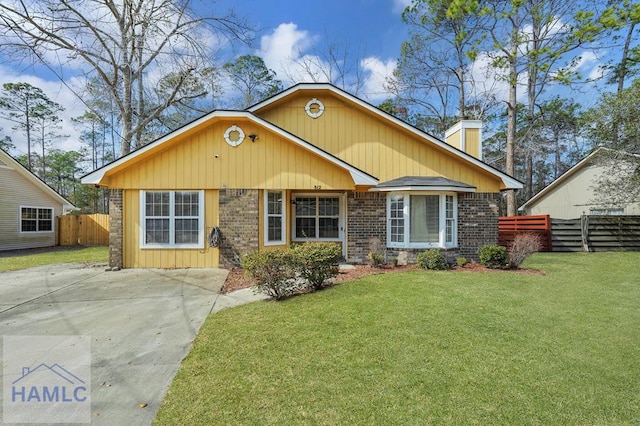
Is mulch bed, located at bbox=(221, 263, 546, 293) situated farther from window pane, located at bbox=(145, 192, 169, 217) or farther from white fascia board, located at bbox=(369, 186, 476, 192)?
window pane, located at bbox=(145, 192, 169, 217)

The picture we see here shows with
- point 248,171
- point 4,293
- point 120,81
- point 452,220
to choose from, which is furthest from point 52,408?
point 120,81

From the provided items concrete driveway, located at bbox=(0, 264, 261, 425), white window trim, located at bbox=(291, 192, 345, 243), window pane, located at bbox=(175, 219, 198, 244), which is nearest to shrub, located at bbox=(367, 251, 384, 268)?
white window trim, located at bbox=(291, 192, 345, 243)

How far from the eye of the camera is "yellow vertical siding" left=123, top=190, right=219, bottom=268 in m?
9.42

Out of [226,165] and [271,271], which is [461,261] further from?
[226,165]

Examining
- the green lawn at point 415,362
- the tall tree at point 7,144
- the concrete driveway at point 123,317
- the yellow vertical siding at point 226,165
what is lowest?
the concrete driveway at point 123,317

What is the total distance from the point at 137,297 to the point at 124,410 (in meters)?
4.25

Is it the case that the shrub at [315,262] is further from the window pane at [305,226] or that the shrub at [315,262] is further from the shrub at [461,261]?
the shrub at [461,261]

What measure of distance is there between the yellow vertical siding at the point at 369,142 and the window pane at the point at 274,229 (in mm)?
3335

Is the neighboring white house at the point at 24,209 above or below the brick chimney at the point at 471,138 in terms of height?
below

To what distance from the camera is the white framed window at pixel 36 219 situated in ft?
55.9

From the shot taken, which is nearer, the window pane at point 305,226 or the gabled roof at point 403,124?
the gabled roof at point 403,124

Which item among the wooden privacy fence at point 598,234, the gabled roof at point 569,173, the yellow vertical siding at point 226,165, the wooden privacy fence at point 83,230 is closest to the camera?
the yellow vertical siding at point 226,165

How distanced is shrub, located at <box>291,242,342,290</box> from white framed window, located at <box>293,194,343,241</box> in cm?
429

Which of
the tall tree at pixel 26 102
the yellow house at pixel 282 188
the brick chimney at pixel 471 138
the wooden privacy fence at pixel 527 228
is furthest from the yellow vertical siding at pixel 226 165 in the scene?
the tall tree at pixel 26 102
